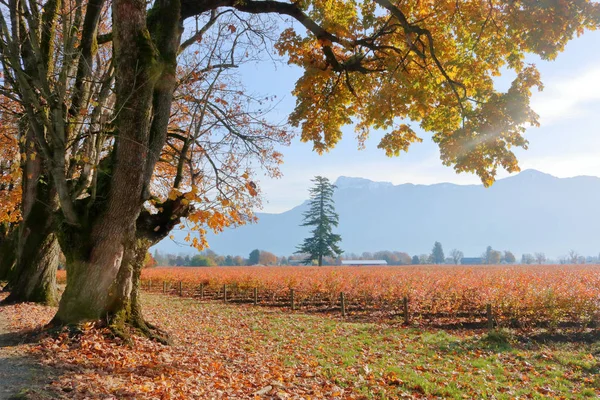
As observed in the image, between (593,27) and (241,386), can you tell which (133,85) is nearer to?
(241,386)

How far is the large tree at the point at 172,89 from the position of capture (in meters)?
6.00

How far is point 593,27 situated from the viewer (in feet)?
20.0

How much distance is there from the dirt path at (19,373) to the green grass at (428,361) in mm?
4246

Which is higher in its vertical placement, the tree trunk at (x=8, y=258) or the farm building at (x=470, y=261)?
the tree trunk at (x=8, y=258)

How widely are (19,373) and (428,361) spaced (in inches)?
299

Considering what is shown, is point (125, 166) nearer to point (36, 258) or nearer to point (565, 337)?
point (36, 258)

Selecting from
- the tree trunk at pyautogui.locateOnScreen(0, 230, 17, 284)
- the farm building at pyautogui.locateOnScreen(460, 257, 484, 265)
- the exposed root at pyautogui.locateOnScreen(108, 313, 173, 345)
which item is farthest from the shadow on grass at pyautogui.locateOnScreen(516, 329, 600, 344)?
the farm building at pyautogui.locateOnScreen(460, 257, 484, 265)

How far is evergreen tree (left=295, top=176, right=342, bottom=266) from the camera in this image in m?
61.6

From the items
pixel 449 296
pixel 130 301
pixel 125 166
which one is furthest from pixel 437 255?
pixel 125 166

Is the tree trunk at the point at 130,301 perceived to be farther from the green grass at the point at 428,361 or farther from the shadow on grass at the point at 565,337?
the shadow on grass at the point at 565,337

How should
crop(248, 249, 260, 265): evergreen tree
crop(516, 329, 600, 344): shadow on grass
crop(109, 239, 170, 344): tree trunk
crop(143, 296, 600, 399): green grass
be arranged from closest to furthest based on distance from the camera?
crop(143, 296, 600, 399): green grass → crop(109, 239, 170, 344): tree trunk → crop(516, 329, 600, 344): shadow on grass → crop(248, 249, 260, 265): evergreen tree

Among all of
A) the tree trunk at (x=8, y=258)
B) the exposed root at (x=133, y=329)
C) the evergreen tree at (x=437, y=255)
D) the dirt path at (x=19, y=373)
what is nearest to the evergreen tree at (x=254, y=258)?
the evergreen tree at (x=437, y=255)

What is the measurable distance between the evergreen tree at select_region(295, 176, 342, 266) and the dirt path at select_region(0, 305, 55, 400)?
55.7 meters

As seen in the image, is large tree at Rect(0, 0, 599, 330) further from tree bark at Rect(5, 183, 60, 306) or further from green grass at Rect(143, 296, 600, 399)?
green grass at Rect(143, 296, 600, 399)
